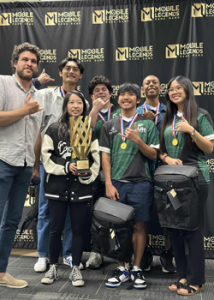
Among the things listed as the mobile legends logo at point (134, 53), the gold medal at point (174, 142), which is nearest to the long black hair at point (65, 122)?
the gold medal at point (174, 142)

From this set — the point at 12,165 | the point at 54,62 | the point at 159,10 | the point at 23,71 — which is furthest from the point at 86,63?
the point at 12,165

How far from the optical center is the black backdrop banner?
4.12m

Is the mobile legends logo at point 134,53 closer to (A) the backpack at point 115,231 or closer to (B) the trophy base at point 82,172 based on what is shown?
(B) the trophy base at point 82,172

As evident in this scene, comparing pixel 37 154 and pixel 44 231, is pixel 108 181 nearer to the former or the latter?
pixel 37 154

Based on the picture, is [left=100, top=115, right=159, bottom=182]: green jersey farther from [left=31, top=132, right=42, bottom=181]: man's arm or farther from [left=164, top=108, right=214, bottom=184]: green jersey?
[left=31, top=132, right=42, bottom=181]: man's arm

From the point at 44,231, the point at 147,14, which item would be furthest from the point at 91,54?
the point at 44,231

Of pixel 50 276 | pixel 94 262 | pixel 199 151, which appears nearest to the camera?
pixel 199 151

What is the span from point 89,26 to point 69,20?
0.94ft

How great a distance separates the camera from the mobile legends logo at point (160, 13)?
13.7 ft

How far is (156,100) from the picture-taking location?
12.3 ft

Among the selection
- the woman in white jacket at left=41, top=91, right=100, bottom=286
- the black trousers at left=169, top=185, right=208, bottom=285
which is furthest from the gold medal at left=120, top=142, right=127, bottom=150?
the black trousers at left=169, top=185, right=208, bottom=285

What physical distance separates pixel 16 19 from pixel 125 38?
150cm

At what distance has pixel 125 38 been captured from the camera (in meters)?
4.30

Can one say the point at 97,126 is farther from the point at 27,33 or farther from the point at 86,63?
the point at 27,33
